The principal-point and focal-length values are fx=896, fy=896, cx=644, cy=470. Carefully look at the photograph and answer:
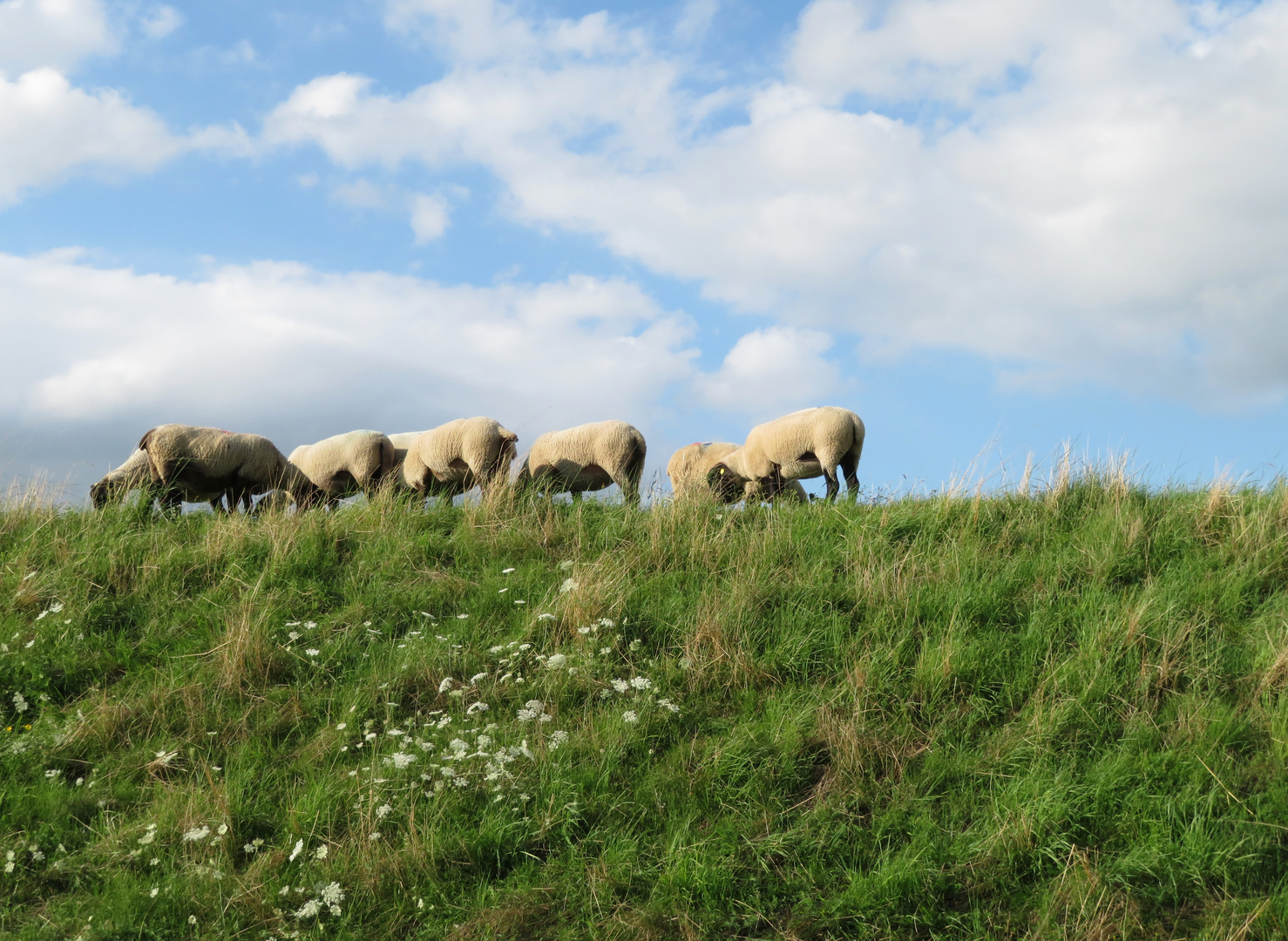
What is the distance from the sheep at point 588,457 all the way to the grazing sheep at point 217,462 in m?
3.43

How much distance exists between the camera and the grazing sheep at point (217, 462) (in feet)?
40.9

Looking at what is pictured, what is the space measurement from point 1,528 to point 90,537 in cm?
138

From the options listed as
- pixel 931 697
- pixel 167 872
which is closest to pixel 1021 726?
pixel 931 697

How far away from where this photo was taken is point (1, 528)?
10.1 m

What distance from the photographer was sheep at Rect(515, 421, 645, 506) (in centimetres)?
1330

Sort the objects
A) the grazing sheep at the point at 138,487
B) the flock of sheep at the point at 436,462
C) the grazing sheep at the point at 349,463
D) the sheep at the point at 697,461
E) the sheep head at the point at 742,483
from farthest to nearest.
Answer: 1. the sheep at the point at 697,461
2. the sheep head at the point at 742,483
3. the grazing sheep at the point at 349,463
4. the flock of sheep at the point at 436,462
5. the grazing sheep at the point at 138,487

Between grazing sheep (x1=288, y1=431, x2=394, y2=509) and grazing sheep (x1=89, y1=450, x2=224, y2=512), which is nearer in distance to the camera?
grazing sheep (x1=89, y1=450, x2=224, y2=512)

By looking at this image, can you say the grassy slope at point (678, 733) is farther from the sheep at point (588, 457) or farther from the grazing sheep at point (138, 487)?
the sheep at point (588, 457)

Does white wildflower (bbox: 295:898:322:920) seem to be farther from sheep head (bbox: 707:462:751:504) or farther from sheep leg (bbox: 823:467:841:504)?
sheep head (bbox: 707:462:751:504)

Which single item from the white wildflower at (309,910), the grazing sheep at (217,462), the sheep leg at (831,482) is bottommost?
the white wildflower at (309,910)

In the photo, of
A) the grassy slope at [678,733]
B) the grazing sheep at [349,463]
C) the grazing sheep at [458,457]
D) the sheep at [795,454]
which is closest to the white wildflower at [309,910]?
the grassy slope at [678,733]

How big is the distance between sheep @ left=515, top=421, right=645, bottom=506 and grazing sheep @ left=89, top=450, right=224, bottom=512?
4557 millimetres

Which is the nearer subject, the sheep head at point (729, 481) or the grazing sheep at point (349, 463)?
the grazing sheep at point (349, 463)

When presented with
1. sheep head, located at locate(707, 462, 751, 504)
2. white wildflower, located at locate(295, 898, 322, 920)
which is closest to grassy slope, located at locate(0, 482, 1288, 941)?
white wildflower, located at locate(295, 898, 322, 920)
